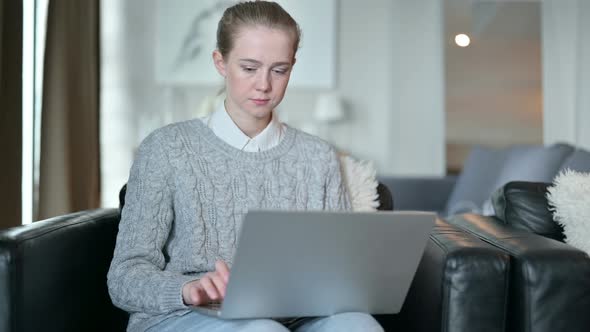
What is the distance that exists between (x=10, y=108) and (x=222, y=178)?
1.43 metres

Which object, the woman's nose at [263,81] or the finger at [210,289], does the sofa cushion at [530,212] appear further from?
the finger at [210,289]

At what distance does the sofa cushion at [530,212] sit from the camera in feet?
6.07

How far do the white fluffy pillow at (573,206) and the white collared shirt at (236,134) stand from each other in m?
0.73

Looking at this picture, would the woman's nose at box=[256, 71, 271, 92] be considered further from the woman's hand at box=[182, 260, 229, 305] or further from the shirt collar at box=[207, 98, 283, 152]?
the woman's hand at box=[182, 260, 229, 305]

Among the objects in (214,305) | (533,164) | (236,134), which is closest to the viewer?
(214,305)

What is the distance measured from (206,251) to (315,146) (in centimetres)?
37

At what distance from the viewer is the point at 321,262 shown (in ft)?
3.90

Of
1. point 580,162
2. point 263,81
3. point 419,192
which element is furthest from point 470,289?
point 419,192

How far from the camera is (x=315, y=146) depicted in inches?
67.1

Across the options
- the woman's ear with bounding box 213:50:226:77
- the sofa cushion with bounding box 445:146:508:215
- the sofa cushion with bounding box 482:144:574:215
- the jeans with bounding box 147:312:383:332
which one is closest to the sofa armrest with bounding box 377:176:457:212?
the sofa cushion with bounding box 445:146:508:215

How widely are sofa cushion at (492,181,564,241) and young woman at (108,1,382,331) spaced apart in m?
0.47

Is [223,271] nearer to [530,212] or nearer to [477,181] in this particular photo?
[530,212]

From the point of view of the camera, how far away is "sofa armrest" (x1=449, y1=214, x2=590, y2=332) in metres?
1.42

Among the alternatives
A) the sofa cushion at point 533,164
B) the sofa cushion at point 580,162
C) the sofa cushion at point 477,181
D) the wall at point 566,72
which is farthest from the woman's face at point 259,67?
the wall at point 566,72
